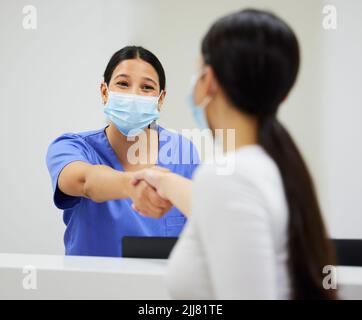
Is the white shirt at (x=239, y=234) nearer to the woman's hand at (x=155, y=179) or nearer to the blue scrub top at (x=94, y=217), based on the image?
the woman's hand at (x=155, y=179)

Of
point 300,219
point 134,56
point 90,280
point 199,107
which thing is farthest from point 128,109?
point 300,219

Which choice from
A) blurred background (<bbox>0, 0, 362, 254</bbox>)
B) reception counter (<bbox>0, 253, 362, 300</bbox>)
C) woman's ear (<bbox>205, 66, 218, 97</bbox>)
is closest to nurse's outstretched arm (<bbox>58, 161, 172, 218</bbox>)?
reception counter (<bbox>0, 253, 362, 300</bbox>)

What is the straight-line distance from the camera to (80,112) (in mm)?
2922

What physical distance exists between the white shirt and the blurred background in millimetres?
2090

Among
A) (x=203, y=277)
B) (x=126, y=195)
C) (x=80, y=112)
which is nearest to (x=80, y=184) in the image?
(x=126, y=195)

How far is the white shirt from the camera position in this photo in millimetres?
566

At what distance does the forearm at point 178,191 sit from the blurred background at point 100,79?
161cm

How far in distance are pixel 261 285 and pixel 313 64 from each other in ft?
7.80

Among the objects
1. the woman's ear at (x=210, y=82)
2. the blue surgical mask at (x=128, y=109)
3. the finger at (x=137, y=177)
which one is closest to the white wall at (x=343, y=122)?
the blue surgical mask at (x=128, y=109)

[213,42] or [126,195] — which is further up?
[213,42]

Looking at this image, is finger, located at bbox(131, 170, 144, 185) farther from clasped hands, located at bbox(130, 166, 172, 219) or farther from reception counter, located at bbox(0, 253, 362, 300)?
reception counter, located at bbox(0, 253, 362, 300)

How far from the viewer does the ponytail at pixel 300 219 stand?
0.63 m

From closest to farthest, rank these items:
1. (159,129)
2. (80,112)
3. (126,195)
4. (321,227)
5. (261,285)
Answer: (261,285) < (321,227) < (126,195) < (159,129) < (80,112)

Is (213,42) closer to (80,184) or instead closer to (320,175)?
(80,184)
